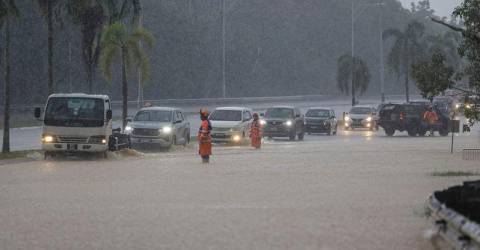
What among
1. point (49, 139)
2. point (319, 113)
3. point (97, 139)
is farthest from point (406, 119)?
point (49, 139)

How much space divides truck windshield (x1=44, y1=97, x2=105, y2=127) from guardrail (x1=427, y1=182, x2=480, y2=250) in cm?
2086

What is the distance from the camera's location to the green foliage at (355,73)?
297 ft

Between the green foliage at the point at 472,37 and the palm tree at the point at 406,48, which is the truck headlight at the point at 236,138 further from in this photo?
the palm tree at the point at 406,48

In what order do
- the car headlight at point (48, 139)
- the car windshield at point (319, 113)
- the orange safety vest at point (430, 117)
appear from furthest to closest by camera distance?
the car windshield at point (319, 113) < the orange safety vest at point (430, 117) < the car headlight at point (48, 139)

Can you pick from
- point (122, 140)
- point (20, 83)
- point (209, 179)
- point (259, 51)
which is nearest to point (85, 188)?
point (209, 179)

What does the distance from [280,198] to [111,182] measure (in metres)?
5.31

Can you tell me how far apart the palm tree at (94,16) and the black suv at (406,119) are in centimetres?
1730

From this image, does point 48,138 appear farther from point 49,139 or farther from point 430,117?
point 430,117

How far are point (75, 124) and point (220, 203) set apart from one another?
45.3 feet

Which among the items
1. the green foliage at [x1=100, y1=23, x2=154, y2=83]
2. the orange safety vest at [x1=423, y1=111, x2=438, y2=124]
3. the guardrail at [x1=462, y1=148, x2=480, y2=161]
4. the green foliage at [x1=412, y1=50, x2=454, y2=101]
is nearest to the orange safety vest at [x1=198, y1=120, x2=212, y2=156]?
the green foliage at [x1=412, y1=50, x2=454, y2=101]

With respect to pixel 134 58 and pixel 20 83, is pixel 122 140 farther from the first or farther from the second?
pixel 20 83

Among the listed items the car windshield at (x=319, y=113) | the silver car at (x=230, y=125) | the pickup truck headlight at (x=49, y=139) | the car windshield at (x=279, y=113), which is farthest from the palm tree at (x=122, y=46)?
the pickup truck headlight at (x=49, y=139)

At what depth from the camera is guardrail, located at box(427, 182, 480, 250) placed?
8.70m

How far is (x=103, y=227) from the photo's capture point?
13.9 m
